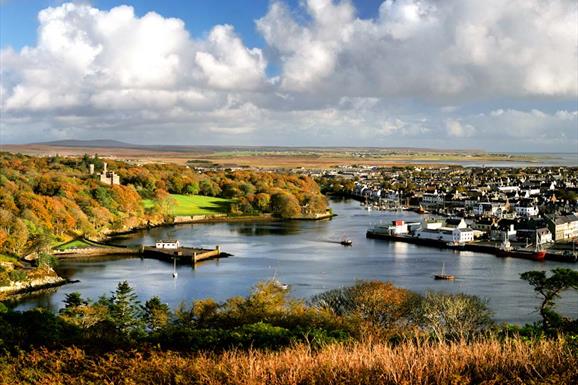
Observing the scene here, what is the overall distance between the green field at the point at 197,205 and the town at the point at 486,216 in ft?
31.1

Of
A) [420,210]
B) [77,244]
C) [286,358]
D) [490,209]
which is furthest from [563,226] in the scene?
[286,358]

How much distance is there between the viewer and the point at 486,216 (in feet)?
102

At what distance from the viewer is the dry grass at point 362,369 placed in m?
3.80

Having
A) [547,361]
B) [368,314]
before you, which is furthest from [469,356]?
[368,314]

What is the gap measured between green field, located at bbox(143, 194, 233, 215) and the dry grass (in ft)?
100

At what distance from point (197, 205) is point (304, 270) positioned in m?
20.0

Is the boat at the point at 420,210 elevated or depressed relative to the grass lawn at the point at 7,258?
depressed

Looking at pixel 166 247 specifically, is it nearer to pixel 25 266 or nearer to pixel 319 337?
pixel 25 266

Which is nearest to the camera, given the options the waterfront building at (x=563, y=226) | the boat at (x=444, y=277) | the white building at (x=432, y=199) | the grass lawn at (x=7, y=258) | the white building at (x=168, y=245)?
the boat at (x=444, y=277)

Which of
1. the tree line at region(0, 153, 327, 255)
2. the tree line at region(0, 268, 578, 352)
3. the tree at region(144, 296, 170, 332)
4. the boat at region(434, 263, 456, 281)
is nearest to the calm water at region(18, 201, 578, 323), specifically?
the boat at region(434, 263, 456, 281)

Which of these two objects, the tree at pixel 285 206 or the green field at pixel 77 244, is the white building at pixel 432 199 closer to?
the tree at pixel 285 206

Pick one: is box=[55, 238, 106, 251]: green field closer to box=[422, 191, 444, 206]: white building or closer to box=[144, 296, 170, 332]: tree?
box=[144, 296, 170, 332]: tree

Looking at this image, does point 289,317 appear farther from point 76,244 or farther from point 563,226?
point 563,226

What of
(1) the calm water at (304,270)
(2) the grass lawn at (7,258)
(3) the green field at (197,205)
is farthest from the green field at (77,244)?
(3) the green field at (197,205)
